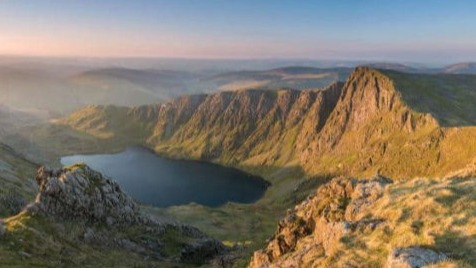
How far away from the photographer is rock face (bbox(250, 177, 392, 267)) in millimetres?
46906

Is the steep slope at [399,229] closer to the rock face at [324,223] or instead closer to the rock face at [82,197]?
the rock face at [324,223]

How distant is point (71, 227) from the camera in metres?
87.9

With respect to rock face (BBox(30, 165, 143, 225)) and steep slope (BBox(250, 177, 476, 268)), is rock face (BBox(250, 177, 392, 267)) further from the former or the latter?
rock face (BBox(30, 165, 143, 225))

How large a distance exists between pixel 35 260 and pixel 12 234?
934 cm

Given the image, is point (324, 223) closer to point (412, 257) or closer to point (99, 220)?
point (412, 257)

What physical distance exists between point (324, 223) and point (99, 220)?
188 feet

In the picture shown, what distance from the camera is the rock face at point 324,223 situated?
46.9 m

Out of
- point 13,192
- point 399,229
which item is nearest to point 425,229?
point 399,229

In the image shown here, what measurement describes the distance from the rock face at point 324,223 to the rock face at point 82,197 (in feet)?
136

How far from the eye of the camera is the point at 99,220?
3772 inches

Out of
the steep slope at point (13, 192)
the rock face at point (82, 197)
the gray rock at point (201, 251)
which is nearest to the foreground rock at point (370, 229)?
the gray rock at point (201, 251)

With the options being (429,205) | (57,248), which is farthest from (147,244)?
(429,205)

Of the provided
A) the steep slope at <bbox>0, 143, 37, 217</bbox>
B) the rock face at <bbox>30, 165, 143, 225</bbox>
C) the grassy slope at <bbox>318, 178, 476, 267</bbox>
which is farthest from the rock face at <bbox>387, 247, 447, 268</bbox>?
the steep slope at <bbox>0, 143, 37, 217</bbox>

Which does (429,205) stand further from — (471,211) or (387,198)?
(387,198)
